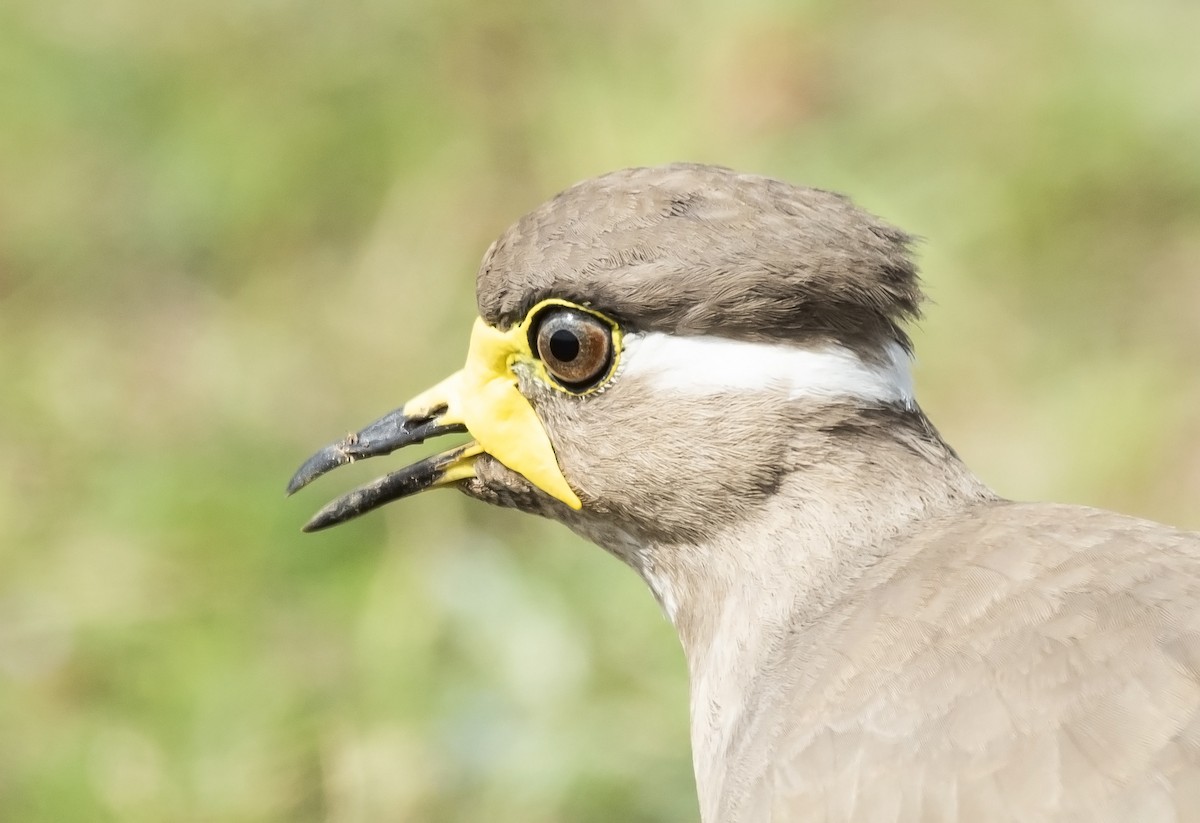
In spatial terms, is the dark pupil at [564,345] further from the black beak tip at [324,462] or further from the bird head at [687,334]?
the black beak tip at [324,462]

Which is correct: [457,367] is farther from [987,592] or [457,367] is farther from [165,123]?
[987,592]

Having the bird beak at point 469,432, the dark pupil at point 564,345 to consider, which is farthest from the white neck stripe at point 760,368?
the bird beak at point 469,432

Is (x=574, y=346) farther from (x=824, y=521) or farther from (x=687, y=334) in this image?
(x=824, y=521)

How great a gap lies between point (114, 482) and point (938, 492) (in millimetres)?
3380

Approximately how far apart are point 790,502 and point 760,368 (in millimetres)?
285

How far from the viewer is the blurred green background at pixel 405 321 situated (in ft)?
15.5

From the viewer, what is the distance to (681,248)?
128 inches

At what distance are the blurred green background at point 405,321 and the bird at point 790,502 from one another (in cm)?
129

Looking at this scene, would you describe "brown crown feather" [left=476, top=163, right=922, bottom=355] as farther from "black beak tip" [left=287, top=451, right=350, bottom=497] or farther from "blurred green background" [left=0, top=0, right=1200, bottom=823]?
"blurred green background" [left=0, top=0, right=1200, bottom=823]

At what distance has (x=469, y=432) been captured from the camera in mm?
3684

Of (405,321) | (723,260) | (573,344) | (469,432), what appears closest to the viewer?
(723,260)

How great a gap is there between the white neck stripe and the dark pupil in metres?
0.11

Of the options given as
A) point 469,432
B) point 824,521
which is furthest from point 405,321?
point 824,521

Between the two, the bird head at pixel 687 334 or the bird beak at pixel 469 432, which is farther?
the bird beak at pixel 469 432
